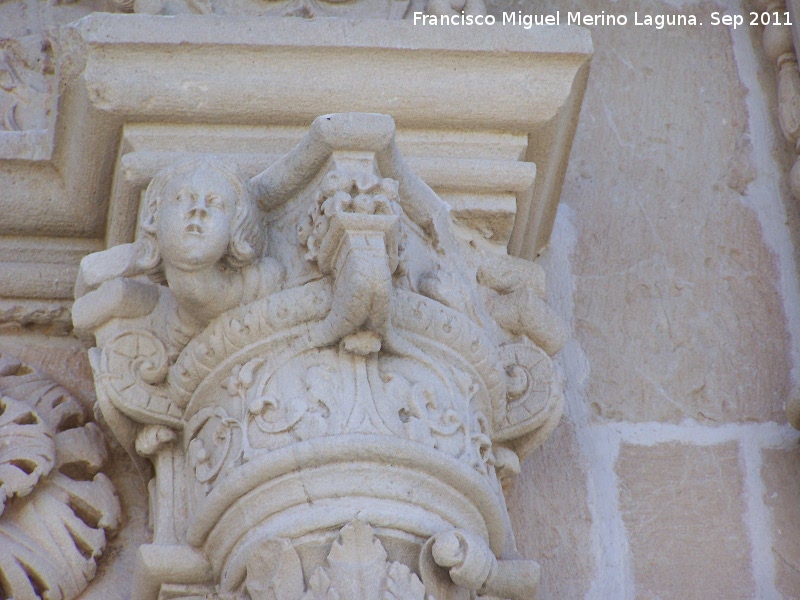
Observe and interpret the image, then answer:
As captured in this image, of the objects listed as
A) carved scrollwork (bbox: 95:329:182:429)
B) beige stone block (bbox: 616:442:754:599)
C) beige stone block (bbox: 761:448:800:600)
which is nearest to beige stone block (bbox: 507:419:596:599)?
beige stone block (bbox: 616:442:754:599)

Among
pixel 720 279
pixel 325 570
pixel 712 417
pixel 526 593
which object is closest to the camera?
pixel 325 570

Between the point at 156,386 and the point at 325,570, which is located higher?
the point at 156,386

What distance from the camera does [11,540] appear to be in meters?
2.02

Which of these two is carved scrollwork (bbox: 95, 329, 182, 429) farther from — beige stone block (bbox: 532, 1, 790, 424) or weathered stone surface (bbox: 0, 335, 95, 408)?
beige stone block (bbox: 532, 1, 790, 424)

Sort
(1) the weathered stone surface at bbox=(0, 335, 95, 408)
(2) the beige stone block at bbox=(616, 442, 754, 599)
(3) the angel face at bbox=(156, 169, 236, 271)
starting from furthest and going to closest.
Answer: (1) the weathered stone surface at bbox=(0, 335, 95, 408)
(2) the beige stone block at bbox=(616, 442, 754, 599)
(3) the angel face at bbox=(156, 169, 236, 271)

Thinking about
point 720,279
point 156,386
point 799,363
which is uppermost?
point 720,279

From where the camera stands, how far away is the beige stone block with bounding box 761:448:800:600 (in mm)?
2148

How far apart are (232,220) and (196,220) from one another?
71 mm

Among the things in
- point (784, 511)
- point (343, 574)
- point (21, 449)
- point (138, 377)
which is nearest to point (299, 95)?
point (138, 377)

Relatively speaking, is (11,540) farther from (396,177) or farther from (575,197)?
(575,197)

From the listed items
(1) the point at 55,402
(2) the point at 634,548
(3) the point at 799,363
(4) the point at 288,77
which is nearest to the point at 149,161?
(4) the point at 288,77

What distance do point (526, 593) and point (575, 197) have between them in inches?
34.7

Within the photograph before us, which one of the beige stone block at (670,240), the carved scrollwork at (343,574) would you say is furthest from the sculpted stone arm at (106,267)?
the beige stone block at (670,240)

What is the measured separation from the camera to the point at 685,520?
220 centimetres
